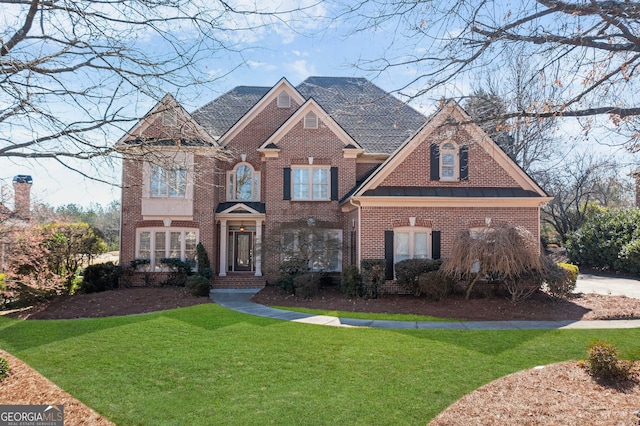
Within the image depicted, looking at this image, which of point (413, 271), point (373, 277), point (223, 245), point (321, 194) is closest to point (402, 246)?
point (413, 271)

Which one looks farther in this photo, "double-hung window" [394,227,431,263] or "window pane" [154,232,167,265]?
"window pane" [154,232,167,265]

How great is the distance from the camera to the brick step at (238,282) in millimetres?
18000

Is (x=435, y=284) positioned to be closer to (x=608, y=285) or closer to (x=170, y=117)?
(x=170, y=117)

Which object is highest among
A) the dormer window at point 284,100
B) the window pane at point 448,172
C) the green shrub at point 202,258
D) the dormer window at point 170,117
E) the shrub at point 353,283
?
the dormer window at point 284,100

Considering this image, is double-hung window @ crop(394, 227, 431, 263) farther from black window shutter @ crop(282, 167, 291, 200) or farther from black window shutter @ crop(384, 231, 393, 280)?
black window shutter @ crop(282, 167, 291, 200)

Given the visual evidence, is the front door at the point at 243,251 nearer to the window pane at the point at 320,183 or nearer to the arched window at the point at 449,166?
the window pane at the point at 320,183

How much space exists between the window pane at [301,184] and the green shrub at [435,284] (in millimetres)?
6711

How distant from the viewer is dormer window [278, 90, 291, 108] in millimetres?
19281

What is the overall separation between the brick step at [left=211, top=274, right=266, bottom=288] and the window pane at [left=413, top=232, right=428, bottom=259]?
691cm

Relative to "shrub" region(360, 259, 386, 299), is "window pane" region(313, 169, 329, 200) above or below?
above

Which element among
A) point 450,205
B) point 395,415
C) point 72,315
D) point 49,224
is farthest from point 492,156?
point 49,224

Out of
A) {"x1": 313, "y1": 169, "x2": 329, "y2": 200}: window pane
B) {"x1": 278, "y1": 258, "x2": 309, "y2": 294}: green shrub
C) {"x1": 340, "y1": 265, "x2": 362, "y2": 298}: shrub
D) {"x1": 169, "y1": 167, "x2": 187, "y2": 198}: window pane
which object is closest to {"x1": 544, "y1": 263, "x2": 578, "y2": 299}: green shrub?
{"x1": 340, "y1": 265, "x2": 362, "y2": 298}: shrub

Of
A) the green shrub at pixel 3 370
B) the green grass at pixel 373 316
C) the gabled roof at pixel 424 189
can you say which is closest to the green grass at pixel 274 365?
the green shrub at pixel 3 370

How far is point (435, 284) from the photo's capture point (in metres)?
12.9
